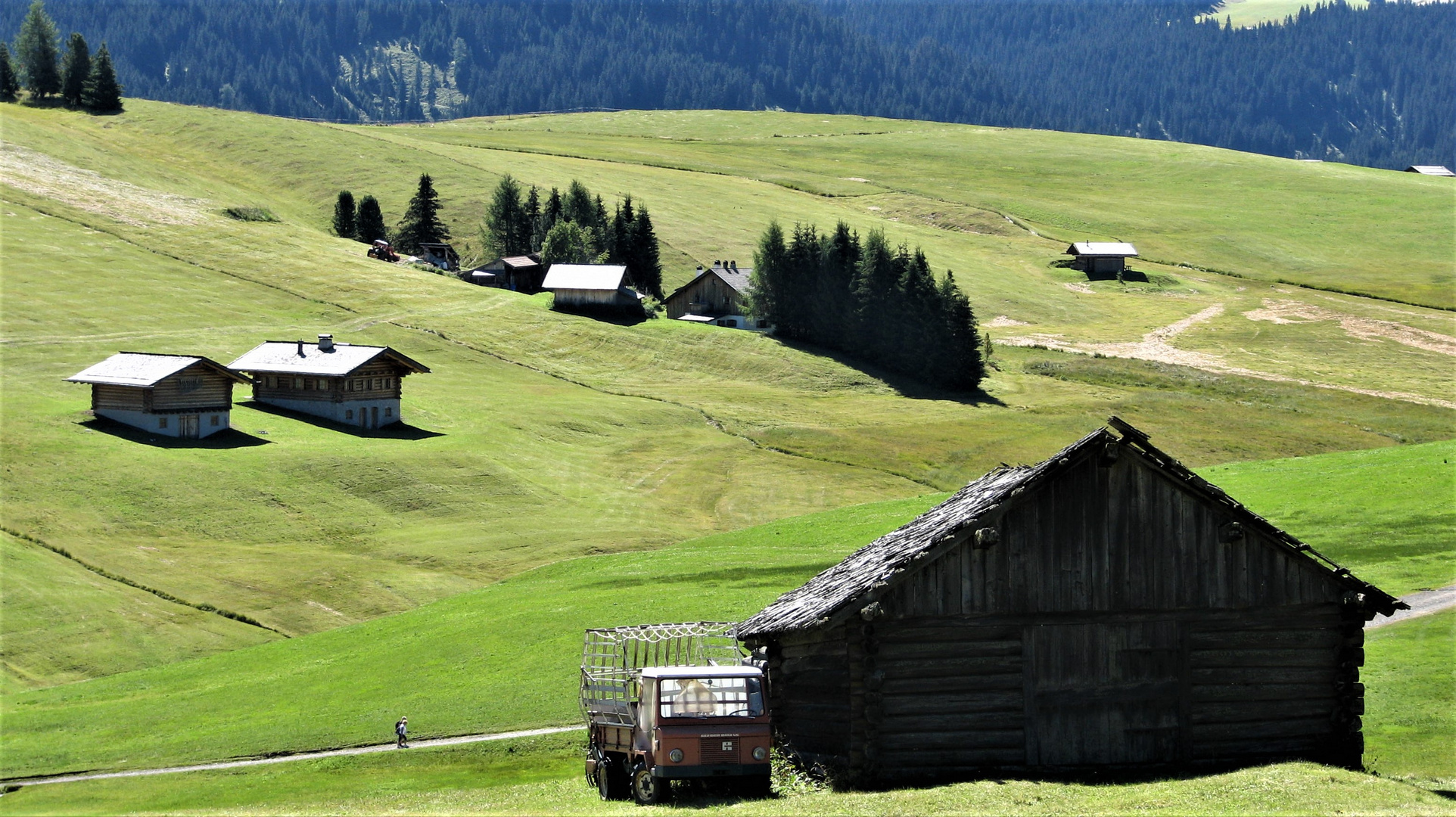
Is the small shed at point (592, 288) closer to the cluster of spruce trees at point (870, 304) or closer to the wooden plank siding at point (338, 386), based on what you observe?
the cluster of spruce trees at point (870, 304)

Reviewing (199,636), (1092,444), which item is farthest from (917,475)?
(1092,444)

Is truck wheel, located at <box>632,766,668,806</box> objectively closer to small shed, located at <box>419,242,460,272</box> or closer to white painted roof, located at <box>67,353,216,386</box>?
white painted roof, located at <box>67,353,216,386</box>

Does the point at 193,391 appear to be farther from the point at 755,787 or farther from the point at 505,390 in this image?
the point at 755,787

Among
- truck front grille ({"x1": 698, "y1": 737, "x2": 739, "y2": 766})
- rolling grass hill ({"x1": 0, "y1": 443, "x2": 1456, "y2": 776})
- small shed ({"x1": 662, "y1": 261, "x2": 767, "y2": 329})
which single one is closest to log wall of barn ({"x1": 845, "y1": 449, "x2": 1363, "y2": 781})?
truck front grille ({"x1": 698, "y1": 737, "x2": 739, "y2": 766})

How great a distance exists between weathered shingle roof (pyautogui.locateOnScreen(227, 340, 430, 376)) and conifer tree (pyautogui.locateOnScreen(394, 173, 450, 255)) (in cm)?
6605

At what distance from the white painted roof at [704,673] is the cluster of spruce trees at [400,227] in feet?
461

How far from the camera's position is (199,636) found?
2152 inches

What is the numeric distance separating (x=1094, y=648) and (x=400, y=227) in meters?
145

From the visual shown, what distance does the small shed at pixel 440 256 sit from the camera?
157875 mm

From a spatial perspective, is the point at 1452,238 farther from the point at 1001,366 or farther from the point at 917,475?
the point at 917,475

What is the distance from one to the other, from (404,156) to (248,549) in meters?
138

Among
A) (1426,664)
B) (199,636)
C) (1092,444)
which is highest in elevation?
(1092,444)

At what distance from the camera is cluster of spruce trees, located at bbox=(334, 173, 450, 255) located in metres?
161

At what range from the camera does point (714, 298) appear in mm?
139625
